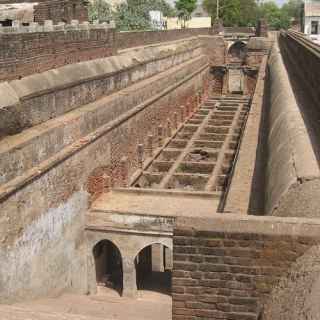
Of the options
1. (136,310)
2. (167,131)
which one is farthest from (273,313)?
(167,131)

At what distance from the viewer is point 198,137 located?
19828 millimetres

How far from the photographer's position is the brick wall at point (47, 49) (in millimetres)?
9211

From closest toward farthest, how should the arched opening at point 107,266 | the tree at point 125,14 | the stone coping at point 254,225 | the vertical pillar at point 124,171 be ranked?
the stone coping at point 254,225 < the arched opening at point 107,266 < the vertical pillar at point 124,171 < the tree at point 125,14

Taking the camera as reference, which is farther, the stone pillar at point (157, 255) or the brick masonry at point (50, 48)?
the stone pillar at point (157, 255)

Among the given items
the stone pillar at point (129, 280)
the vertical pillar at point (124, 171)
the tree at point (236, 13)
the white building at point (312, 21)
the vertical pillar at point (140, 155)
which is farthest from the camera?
the tree at point (236, 13)

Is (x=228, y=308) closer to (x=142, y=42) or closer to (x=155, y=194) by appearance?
(x=155, y=194)

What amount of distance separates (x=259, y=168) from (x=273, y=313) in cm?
465

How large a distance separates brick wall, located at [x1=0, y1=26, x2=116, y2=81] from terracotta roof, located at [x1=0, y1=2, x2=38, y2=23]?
3.19 feet

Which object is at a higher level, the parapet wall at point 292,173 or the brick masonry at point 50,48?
the brick masonry at point 50,48

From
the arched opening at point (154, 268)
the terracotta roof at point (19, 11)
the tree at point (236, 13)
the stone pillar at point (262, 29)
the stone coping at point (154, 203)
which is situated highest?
the tree at point (236, 13)

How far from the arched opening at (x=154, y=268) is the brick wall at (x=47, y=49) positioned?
4627mm

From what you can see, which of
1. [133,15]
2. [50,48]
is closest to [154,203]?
[50,48]

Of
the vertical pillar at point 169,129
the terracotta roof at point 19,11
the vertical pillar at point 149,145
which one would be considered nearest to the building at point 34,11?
the terracotta roof at point 19,11

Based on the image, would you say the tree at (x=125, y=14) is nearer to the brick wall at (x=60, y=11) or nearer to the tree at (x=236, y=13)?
the brick wall at (x=60, y=11)
